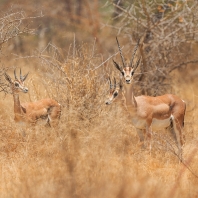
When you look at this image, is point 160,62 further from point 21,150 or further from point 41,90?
point 21,150

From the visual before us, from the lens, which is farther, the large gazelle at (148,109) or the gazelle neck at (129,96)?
the gazelle neck at (129,96)

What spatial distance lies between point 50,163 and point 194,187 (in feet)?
4.82

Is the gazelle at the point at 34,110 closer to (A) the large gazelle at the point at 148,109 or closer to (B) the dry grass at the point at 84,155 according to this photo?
(B) the dry grass at the point at 84,155

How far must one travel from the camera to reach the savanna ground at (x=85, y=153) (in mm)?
5508

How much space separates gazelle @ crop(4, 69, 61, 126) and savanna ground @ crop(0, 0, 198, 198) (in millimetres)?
162

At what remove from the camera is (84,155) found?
5766mm

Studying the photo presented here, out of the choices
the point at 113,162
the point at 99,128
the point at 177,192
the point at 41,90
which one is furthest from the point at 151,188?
the point at 41,90

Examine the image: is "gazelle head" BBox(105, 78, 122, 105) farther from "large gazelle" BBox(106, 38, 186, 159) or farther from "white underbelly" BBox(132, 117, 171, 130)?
"white underbelly" BBox(132, 117, 171, 130)

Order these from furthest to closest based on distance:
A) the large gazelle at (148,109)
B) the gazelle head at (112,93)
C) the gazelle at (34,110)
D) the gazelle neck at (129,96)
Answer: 1. the gazelle at (34,110)
2. the gazelle neck at (129,96)
3. the large gazelle at (148,109)
4. the gazelle head at (112,93)

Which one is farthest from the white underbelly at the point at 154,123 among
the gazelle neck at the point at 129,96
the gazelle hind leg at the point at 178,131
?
the gazelle neck at the point at 129,96

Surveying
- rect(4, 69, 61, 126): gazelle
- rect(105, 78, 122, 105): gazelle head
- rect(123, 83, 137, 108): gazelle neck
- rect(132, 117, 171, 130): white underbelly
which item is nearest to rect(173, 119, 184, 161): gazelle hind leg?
rect(132, 117, 171, 130): white underbelly


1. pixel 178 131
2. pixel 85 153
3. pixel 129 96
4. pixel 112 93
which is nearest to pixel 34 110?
pixel 112 93

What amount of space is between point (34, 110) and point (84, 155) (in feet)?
11.3

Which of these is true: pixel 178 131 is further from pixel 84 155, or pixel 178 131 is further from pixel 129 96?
pixel 84 155
